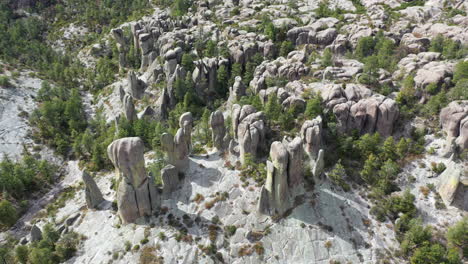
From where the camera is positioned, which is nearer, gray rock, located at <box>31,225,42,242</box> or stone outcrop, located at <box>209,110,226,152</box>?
gray rock, located at <box>31,225,42,242</box>

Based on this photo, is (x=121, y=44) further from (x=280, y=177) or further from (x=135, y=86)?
(x=280, y=177)

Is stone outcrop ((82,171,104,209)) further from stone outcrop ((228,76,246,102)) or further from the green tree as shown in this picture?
stone outcrop ((228,76,246,102))

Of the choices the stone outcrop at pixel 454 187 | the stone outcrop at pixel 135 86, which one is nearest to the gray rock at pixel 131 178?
the stone outcrop at pixel 135 86

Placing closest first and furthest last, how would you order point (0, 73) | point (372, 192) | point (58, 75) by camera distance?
point (372, 192) → point (0, 73) → point (58, 75)

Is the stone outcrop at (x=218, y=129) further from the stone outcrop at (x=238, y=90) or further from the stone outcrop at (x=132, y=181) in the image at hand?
the stone outcrop at (x=238, y=90)

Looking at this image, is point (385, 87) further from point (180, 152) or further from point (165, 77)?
point (165, 77)

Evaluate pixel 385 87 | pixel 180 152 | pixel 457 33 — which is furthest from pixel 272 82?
pixel 457 33

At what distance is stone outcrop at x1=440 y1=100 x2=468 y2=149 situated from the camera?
5053 cm

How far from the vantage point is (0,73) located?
346 ft

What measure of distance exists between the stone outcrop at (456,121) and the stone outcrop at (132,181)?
59170mm

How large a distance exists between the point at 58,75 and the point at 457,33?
146556 millimetres

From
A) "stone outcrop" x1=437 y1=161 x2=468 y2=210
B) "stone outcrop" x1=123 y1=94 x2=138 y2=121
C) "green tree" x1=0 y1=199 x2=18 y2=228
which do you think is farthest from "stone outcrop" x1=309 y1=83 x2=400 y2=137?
"green tree" x1=0 y1=199 x2=18 y2=228

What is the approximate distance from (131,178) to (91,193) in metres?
12.7

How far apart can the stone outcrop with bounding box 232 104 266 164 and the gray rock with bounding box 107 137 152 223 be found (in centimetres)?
2009
